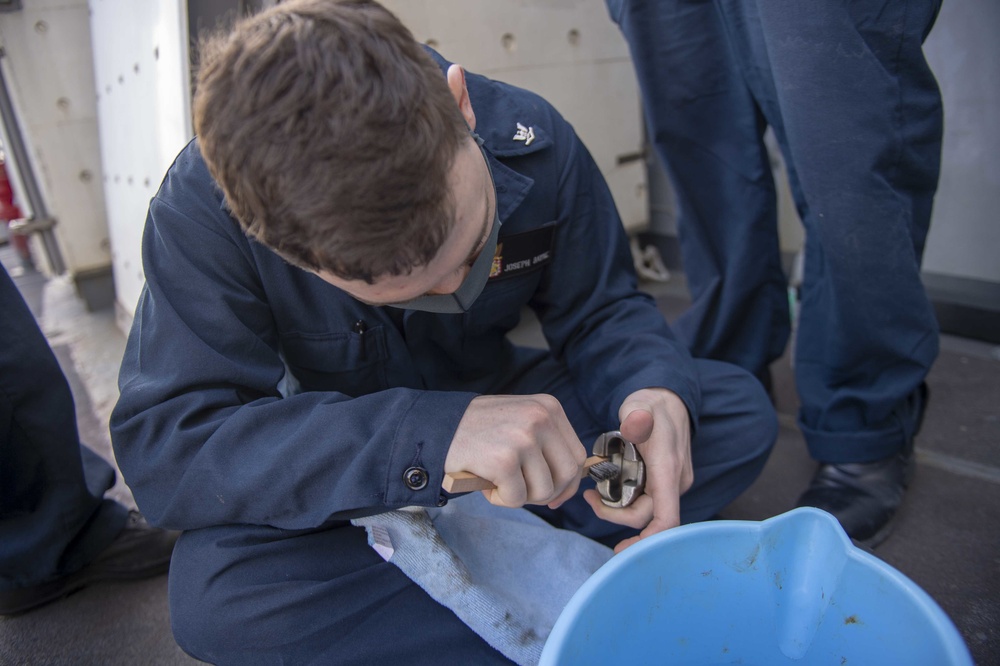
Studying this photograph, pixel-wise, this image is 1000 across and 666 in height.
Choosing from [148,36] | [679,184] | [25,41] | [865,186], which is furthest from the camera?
[25,41]

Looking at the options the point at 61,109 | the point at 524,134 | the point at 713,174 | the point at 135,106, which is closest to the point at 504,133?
the point at 524,134

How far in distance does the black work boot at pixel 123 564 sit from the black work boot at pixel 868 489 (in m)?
0.99

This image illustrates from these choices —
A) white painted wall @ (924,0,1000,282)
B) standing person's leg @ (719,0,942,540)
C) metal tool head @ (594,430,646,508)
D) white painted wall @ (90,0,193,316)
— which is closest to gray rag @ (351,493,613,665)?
metal tool head @ (594,430,646,508)

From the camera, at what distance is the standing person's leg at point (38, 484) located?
940mm

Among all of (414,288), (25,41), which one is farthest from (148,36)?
(414,288)

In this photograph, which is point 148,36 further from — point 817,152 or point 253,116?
point 817,152

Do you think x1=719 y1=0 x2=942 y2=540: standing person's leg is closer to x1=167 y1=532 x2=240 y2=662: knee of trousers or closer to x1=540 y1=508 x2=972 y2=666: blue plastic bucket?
x1=540 y1=508 x2=972 y2=666: blue plastic bucket

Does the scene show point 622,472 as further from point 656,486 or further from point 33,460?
point 33,460

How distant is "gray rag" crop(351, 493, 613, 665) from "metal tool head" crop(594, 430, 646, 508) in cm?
13

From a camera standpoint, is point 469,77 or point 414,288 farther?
point 469,77

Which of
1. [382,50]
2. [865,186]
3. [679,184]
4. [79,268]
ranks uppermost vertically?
[382,50]

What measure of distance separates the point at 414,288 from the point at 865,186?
638 mm

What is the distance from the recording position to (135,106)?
1586 mm

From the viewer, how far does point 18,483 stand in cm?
95
